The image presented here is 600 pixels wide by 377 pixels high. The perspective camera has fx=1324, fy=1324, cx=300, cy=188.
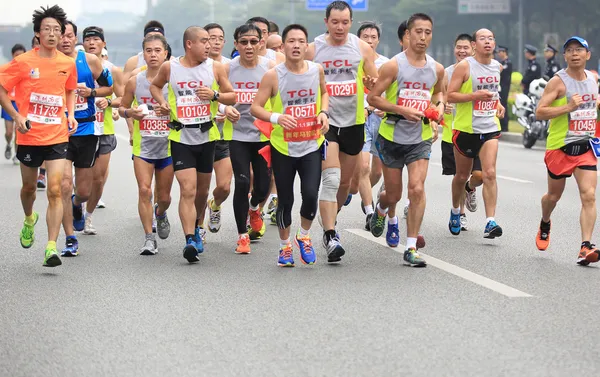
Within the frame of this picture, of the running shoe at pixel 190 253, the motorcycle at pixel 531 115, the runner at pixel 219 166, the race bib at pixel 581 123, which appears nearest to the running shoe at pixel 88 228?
the runner at pixel 219 166

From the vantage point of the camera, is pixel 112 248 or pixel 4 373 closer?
pixel 4 373

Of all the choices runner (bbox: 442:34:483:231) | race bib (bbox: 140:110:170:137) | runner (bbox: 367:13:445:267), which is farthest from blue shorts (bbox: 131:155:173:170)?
runner (bbox: 442:34:483:231)

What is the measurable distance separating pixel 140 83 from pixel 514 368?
561 centimetres

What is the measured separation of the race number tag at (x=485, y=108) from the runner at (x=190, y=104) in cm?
253

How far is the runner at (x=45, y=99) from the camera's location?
994 centimetres

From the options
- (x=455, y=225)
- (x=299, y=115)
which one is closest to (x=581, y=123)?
(x=455, y=225)

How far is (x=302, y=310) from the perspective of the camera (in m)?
8.19

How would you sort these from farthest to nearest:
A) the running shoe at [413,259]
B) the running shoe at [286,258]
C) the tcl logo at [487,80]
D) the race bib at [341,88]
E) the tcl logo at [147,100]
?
the tcl logo at [487,80] → the tcl logo at [147,100] → the race bib at [341,88] → the running shoe at [286,258] → the running shoe at [413,259]

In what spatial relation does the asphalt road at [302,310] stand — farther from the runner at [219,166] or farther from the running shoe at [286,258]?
the runner at [219,166]

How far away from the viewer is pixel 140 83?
11219 mm

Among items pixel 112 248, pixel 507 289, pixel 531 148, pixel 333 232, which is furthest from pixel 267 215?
pixel 531 148

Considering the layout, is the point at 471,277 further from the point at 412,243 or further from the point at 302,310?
the point at 302,310

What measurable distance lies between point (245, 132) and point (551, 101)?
256 centimetres

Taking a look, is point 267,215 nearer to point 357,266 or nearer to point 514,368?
point 357,266
